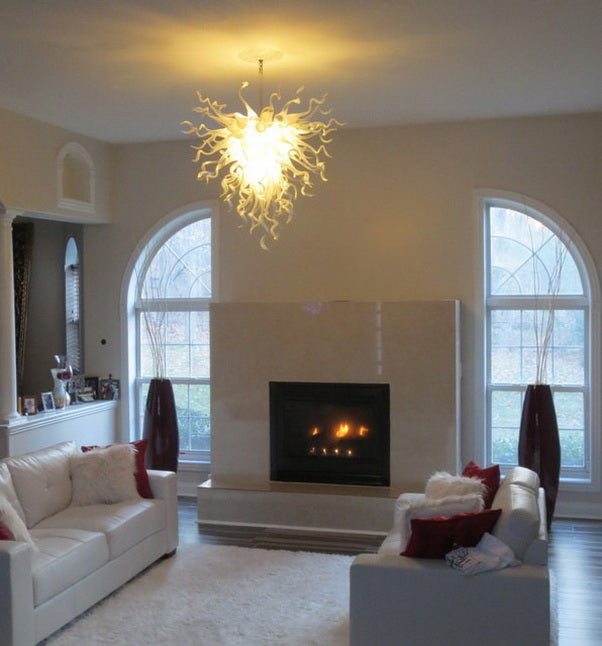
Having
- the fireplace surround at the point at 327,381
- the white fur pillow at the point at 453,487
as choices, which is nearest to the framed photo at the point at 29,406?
the fireplace surround at the point at 327,381

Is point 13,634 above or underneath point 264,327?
underneath

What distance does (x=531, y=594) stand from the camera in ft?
11.2

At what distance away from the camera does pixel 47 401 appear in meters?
6.54

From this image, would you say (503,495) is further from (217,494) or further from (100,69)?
(100,69)

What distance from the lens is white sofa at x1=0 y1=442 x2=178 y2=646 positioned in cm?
377

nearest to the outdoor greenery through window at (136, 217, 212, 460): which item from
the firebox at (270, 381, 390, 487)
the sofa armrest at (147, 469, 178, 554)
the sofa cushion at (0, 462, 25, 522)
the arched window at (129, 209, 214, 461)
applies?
the arched window at (129, 209, 214, 461)

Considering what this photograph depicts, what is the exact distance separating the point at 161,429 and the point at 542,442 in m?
3.09

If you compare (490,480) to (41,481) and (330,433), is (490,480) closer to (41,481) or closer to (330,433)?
(330,433)

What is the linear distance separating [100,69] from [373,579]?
3.28 m

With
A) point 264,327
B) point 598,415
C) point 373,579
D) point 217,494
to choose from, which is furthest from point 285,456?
point 373,579

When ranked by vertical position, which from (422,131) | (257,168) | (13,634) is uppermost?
(422,131)

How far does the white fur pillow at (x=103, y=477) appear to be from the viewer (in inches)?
200

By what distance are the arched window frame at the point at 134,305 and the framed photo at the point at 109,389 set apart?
0.07 m

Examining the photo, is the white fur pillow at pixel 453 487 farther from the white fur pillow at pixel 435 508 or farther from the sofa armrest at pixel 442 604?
the sofa armrest at pixel 442 604
